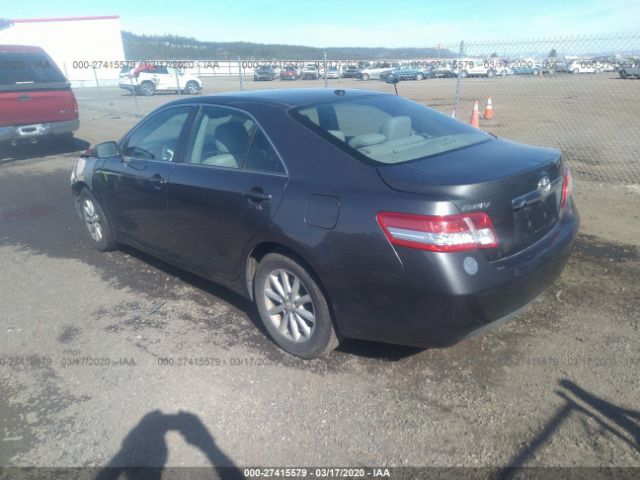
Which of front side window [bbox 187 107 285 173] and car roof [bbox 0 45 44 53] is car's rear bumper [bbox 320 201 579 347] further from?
car roof [bbox 0 45 44 53]

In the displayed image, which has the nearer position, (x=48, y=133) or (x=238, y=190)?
(x=238, y=190)

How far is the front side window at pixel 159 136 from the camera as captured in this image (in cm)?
407

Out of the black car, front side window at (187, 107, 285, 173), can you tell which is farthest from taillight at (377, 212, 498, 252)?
front side window at (187, 107, 285, 173)

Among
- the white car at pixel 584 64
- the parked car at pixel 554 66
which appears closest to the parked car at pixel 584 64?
the white car at pixel 584 64

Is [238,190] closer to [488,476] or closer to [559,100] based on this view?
[488,476]

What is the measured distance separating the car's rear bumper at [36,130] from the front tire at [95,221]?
589 centimetres

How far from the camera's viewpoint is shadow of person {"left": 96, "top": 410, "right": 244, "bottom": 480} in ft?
8.01

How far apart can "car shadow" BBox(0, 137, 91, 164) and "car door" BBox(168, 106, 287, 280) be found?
9.36m

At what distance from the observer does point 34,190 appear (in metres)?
8.24

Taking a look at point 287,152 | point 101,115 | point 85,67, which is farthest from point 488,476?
point 85,67

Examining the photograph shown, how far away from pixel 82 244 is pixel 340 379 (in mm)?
3900

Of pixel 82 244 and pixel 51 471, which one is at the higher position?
pixel 51 471

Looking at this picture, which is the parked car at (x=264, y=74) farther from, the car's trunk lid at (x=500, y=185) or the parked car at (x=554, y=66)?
the car's trunk lid at (x=500, y=185)

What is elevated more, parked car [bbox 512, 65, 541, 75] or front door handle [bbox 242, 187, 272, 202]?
front door handle [bbox 242, 187, 272, 202]
